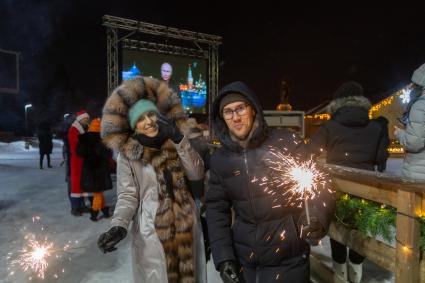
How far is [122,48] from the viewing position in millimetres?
16031

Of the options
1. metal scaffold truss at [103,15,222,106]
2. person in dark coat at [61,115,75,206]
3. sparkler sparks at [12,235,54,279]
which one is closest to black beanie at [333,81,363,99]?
sparkler sparks at [12,235,54,279]

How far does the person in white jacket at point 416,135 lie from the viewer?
242 cm

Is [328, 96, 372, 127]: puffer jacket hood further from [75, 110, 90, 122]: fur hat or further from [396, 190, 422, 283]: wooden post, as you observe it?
[75, 110, 90, 122]: fur hat

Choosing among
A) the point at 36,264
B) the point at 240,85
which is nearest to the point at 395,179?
the point at 240,85

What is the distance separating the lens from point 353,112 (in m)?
3.21

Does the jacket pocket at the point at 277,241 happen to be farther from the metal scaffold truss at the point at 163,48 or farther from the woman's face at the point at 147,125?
the metal scaffold truss at the point at 163,48

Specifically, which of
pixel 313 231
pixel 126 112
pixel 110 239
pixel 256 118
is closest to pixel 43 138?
pixel 126 112

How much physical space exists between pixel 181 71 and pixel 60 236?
540 inches

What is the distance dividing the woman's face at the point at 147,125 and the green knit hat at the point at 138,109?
26 millimetres

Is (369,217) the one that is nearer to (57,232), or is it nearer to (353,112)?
(353,112)

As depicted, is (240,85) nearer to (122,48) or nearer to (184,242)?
(184,242)

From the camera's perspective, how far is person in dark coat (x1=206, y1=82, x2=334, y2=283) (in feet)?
6.56

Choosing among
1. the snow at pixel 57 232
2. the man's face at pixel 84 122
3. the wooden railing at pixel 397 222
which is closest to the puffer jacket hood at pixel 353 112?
the wooden railing at pixel 397 222

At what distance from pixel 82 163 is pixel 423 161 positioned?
5.46 m
